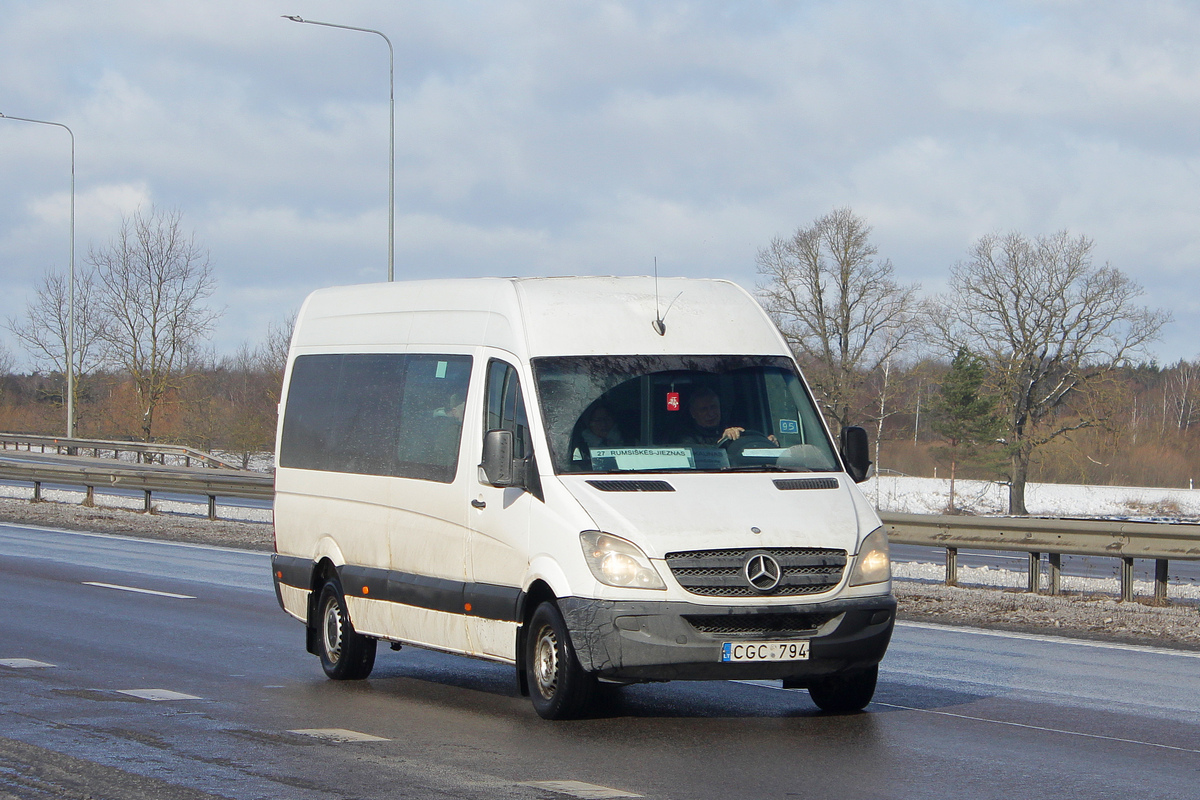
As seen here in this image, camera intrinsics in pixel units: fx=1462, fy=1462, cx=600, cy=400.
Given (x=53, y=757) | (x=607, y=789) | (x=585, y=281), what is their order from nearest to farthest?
(x=607, y=789) < (x=53, y=757) < (x=585, y=281)

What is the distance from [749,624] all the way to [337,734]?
7.00 feet

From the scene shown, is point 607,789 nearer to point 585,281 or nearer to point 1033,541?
point 585,281

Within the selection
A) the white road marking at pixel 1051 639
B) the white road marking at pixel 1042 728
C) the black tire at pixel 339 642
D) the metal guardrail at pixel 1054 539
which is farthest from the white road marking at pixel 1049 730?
the metal guardrail at pixel 1054 539

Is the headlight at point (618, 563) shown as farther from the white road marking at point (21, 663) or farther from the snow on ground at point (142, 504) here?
the snow on ground at point (142, 504)

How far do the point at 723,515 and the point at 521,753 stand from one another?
1533 mm

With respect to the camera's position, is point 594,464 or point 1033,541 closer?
point 594,464

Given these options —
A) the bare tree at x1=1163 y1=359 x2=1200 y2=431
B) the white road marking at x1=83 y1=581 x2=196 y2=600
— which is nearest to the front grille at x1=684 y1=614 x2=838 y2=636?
the white road marking at x1=83 y1=581 x2=196 y2=600

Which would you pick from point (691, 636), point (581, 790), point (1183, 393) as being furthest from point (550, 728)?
point (1183, 393)

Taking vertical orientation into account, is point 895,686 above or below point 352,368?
below

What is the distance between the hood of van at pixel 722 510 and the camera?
720cm

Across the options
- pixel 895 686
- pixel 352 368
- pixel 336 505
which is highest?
pixel 352 368

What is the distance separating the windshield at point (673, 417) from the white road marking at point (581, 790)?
205 cm

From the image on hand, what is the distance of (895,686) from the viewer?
29.9 feet

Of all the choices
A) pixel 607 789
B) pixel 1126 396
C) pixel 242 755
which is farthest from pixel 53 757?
pixel 1126 396
